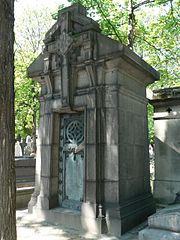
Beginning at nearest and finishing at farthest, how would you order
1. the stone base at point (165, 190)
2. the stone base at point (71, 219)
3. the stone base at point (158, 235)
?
1. the stone base at point (158, 235)
2. the stone base at point (71, 219)
3. the stone base at point (165, 190)

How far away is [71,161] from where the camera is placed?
230 inches

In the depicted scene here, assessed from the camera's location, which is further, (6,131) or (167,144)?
(167,144)

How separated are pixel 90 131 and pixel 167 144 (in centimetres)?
320

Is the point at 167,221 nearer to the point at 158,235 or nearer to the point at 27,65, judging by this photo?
the point at 158,235

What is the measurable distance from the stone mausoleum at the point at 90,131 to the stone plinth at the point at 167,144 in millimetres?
1172

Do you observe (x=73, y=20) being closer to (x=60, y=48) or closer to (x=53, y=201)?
(x=60, y=48)

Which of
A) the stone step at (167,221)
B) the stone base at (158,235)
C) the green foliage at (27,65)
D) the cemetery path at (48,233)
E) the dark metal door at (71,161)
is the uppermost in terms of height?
the green foliage at (27,65)

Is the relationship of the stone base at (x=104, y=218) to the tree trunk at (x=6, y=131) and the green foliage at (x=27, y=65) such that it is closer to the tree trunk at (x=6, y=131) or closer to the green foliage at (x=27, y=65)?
the tree trunk at (x=6, y=131)

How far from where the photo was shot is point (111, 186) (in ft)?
16.3

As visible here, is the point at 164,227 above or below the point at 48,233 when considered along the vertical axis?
above

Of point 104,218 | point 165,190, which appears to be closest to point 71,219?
point 104,218

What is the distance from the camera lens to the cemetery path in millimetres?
4594

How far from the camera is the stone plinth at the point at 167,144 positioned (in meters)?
7.23

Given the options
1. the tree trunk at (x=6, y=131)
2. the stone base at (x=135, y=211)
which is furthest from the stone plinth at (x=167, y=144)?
the tree trunk at (x=6, y=131)
